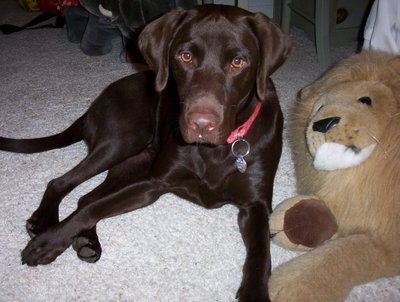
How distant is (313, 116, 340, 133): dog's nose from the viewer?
1229mm

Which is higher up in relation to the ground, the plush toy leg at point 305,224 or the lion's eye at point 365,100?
the lion's eye at point 365,100

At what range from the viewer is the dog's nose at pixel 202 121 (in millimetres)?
1209

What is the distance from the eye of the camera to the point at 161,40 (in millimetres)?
1414

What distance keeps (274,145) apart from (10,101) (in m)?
1.61

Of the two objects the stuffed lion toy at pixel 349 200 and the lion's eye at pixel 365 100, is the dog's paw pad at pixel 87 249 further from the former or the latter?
the lion's eye at pixel 365 100

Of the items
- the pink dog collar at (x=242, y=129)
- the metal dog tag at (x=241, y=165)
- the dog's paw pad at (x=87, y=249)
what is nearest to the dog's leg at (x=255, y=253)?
the metal dog tag at (x=241, y=165)

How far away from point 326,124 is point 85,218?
34.9 inches

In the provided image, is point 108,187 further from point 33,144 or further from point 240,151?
point 240,151

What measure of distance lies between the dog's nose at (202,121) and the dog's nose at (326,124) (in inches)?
12.6

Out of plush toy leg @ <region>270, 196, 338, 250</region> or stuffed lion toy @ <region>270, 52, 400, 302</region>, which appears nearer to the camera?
stuffed lion toy @ <region>270, 52, 400, 302</region>

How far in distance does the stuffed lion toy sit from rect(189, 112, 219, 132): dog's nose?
331 millimetres

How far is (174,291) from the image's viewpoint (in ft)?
4.29

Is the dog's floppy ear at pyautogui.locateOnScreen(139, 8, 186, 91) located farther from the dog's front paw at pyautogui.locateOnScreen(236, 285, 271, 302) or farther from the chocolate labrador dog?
the dog's front paw at pyautogui.locateOnScreen(236, 285, 271, 302)

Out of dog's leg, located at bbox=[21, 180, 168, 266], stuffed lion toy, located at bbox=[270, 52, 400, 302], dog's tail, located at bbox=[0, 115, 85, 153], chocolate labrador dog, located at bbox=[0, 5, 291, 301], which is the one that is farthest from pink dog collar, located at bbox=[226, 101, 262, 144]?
dog's tail, located at bbox=[0, 115, 85, 153]
